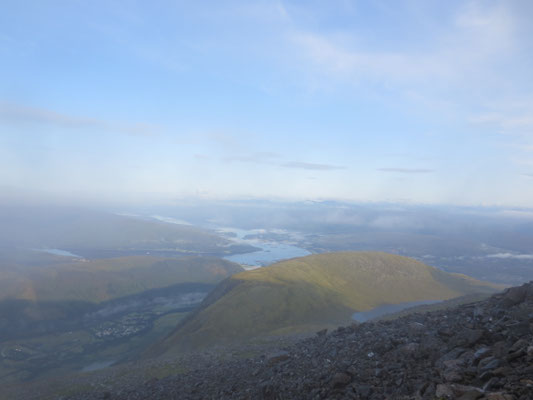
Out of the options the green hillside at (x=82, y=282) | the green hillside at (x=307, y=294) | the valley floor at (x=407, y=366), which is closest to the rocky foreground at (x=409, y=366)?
the valley floor at (x=407, y=366)

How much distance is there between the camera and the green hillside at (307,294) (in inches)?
3351

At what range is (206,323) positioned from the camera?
88.2 metres

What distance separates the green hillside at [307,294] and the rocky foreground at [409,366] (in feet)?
159

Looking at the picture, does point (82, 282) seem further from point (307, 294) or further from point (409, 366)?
point (409, 366)

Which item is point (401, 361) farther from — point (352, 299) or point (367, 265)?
point (367, 265)

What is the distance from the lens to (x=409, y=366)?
13875mm

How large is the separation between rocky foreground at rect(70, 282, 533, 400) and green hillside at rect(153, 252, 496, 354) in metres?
48.4

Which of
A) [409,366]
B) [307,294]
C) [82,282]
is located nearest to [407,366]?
[409,366]

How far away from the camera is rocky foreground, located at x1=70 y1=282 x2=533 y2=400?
1038cm

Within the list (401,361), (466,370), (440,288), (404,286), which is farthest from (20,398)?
(440,288)

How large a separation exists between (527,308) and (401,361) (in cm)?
768

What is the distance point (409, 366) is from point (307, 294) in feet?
343

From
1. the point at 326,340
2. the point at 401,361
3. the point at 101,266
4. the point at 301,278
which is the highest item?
the point at 401,361

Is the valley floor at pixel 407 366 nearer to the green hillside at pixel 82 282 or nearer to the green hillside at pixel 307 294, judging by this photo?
the green hillside at pixel 307 294
